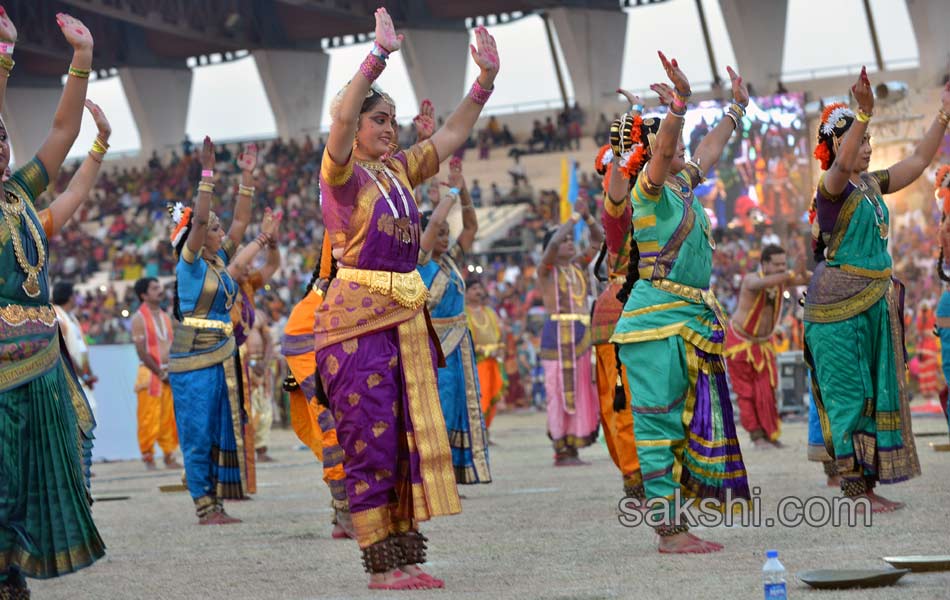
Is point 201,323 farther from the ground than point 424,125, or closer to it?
closer to it

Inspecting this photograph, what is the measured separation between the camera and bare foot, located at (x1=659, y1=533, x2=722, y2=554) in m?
6.02

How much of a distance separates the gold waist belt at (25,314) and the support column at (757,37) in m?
33.2

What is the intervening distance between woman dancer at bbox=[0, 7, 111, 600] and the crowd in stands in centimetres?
1066

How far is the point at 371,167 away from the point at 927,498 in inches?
153

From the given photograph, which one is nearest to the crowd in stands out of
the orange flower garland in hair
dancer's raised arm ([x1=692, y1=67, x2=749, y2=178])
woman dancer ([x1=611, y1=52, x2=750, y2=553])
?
the orange flower garland in hair

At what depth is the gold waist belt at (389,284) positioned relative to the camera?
216 inches

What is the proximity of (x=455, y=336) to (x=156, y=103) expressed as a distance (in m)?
37.5

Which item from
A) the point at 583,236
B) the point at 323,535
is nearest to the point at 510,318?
the point at 583,236

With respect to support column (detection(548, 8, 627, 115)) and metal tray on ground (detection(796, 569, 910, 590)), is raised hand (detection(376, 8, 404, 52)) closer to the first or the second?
metal tray on ground (detection(796, 569, 910, 590))

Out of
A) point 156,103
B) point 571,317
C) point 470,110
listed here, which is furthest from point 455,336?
point 156,103

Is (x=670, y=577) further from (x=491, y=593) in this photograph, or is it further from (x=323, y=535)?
(x=323, y=535)

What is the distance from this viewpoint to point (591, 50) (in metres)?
38.9

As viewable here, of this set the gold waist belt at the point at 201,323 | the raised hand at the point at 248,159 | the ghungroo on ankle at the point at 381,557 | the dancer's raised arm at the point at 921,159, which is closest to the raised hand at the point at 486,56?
the ghungroo on ankle at the point at 381,557

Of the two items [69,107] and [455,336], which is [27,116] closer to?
[455,336]
